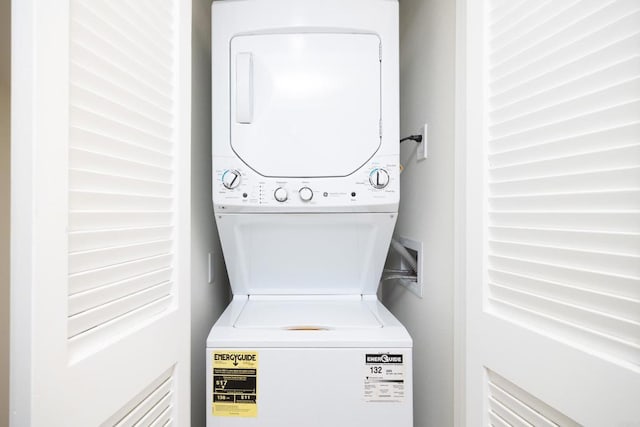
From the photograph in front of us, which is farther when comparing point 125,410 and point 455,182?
point 455,182

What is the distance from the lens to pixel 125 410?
734mm

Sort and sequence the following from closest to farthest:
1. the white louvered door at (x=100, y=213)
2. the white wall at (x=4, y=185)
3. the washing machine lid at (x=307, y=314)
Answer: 1. the white louvered door at (x=100, y=213)
2. the washing machine lid at (x=307, y=314)
3. the white wall at (x=4, y=185)

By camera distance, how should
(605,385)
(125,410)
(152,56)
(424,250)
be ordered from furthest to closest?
(424,250) < (152,56) < (125,410) < (605,385)

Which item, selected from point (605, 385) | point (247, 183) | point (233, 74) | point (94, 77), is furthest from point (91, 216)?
point (605, 385)

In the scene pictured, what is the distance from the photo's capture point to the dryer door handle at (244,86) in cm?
128

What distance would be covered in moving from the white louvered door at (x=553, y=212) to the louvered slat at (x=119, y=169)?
0.95 m

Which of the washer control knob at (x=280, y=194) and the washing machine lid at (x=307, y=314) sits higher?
the washer control knob at (x=280, y=194)

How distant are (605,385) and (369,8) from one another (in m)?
1.49

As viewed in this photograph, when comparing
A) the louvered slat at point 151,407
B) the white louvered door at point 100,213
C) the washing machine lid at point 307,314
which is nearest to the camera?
the white louvered door at point 100,213

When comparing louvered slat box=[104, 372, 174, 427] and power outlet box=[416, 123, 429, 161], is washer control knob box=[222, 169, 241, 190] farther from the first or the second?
power outlet box=[416, 123, 429, 161]

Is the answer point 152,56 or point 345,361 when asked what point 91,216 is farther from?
point 345,361

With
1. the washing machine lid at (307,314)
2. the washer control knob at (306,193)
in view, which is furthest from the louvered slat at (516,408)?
the washer control knob at (306,193)

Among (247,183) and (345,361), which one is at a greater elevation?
(247,183)

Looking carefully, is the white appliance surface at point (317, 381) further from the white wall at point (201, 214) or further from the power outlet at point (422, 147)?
the power outlet at point (422, 147)
